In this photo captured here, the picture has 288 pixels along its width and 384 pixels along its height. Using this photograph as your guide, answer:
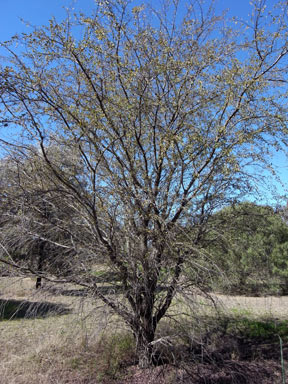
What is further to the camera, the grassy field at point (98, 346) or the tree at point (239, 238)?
the tree at point (239, 238)

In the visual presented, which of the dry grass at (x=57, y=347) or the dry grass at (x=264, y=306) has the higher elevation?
the dry grass at (x=264, y=306)

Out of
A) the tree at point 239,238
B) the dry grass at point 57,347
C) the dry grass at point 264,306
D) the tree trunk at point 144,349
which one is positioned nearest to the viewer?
the dry grass at point 57,347

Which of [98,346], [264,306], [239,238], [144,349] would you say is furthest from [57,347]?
[264,306]

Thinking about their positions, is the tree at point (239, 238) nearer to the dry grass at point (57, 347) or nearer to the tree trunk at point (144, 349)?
the tree trunk at point (144, 349)

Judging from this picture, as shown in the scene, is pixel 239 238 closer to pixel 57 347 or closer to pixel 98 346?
pixel 98 346

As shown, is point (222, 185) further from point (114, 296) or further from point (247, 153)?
point (114, 296)

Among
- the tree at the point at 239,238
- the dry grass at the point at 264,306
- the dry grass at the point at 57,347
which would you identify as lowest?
the dry grass at the point at 57,347

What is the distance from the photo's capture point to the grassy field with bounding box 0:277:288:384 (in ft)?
14.4

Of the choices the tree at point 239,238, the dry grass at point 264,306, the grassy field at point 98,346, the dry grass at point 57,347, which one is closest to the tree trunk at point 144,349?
the grassy field at point 98,346

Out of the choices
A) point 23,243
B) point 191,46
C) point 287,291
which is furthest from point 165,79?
point 287,291

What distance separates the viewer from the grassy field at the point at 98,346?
172 inches

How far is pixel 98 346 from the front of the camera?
5188mm

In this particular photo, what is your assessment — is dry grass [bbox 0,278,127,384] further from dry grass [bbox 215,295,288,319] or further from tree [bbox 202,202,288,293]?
dry grass [bbox 215,295,288,319]

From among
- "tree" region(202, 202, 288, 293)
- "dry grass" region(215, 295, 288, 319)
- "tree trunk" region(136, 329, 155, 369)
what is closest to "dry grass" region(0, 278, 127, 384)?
"tree trunk" region(136, 329, 155, 369)
